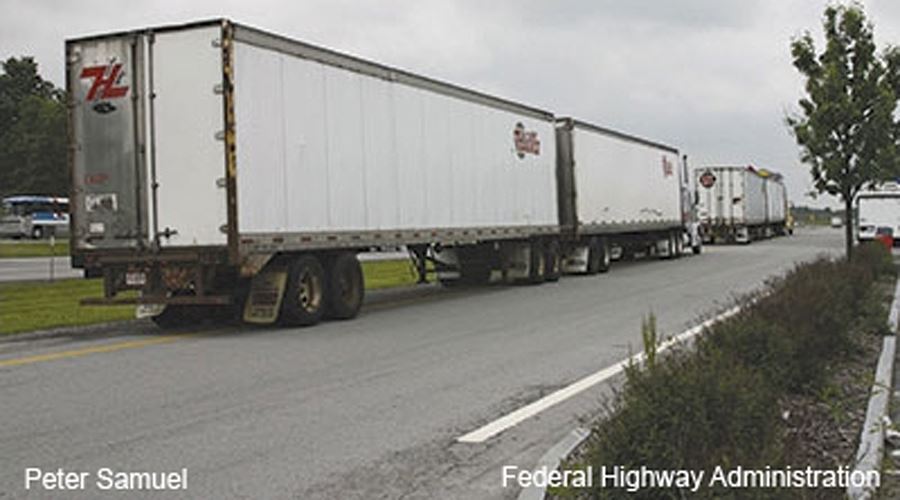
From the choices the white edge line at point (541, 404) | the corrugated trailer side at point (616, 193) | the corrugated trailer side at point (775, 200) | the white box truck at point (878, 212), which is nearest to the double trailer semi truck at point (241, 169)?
the white edge line at point (541, 404)

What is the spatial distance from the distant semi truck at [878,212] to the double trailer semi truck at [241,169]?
24074 millimetres

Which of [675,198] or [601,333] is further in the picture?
[675,198]

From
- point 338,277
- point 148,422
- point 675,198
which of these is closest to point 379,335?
point 338,277

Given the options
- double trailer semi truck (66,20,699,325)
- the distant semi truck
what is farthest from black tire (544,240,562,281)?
the distant semi truck

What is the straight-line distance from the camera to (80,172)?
13.2m

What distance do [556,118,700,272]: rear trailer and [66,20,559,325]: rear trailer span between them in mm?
10340

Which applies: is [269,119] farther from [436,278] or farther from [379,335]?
[436,278]

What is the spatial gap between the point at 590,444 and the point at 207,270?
28.5 feet

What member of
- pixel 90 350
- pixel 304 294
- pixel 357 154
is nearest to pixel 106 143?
pixel 90 350

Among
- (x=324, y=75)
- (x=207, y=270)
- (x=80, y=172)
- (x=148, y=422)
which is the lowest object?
(x=148, y=422)

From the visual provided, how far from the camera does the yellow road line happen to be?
34.2 ft

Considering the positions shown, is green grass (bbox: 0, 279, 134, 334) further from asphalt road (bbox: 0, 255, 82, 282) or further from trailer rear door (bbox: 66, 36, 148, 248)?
trailer rear door (bbox: 66, 36, 148, 248)

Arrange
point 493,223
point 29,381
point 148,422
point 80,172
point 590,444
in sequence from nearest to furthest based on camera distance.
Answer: point 590,444 → point 148,422 → point 29,381 → point 80,172 → point 493,223

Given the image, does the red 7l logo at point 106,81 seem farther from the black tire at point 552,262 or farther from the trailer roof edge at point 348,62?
the black tire at point 552,262
